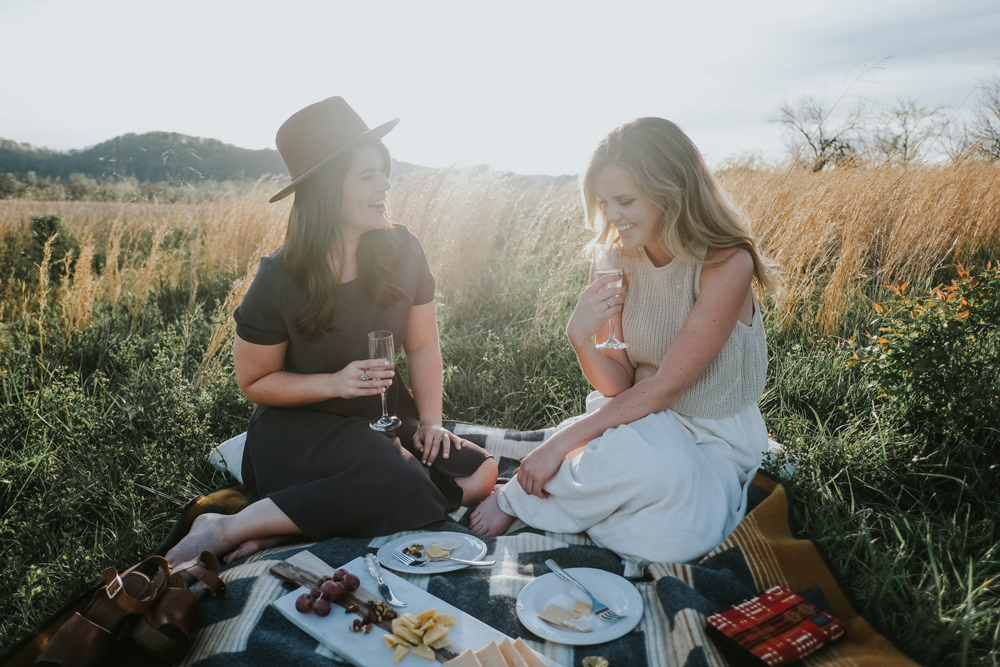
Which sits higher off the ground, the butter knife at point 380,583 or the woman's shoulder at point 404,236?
the woman's shoulder at point 404,236

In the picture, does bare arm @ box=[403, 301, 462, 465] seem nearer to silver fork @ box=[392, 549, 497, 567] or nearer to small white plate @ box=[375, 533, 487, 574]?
small white plate @ box=[375, 533, 487, 574]

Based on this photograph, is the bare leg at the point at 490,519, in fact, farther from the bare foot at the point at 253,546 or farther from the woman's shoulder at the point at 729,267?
the woman's shoulder at the point at 729,267

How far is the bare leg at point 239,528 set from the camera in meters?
2.28

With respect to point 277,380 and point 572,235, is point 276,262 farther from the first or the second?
point 572,235

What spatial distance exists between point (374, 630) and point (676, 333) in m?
1.57

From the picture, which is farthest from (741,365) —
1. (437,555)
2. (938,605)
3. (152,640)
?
(152,640)

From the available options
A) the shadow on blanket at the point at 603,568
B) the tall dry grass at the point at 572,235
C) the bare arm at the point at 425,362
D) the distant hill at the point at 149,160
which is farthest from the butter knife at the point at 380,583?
the distant hill at the point at 149,160

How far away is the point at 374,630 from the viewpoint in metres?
1.73

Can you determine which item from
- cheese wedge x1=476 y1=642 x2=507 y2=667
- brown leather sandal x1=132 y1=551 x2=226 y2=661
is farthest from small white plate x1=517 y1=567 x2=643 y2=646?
brown leather sandal x1=132 y1=551 x2=226 y2=661

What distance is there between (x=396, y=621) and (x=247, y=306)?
139 centimetres

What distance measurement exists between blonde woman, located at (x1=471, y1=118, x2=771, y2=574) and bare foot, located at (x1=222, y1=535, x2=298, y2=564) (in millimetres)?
776

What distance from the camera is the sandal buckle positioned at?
1666mm

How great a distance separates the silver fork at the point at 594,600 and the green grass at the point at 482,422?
2.59 feet

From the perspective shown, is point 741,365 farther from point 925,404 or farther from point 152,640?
point 152,640
